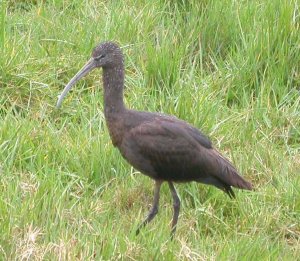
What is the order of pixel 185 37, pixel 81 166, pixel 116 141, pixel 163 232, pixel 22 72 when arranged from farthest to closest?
pixel 185 37
pixel 22 72
pixel 81 166
pixel 116 141
pixel 163 232

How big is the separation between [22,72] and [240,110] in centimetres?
152

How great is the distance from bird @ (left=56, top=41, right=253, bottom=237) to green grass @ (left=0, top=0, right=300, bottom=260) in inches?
9.4

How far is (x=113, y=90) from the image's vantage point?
7.47 m

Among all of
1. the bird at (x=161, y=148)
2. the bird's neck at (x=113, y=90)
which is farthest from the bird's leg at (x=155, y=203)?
the bird's neck at (x=113, y=90)

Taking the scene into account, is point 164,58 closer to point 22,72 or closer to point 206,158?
point 22,72

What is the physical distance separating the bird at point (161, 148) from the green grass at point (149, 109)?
0.24 metres

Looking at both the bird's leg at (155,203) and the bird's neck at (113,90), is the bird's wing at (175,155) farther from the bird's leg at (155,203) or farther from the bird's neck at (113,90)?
the bird's neck at (113,90)

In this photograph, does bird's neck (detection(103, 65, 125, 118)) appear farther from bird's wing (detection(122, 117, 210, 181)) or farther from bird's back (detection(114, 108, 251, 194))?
bird's wing (detection(122, 117, 210, 181))

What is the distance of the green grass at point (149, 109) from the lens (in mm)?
6812

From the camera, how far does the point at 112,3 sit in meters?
9.66

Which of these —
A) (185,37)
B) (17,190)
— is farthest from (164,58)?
(17,190)

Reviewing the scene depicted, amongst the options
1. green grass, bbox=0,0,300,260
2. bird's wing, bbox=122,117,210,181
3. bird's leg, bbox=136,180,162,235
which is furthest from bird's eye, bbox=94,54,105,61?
bird's leg, bbox=136,180,162,235

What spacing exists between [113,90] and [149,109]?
989 millimetres

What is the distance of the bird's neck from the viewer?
7.39m
